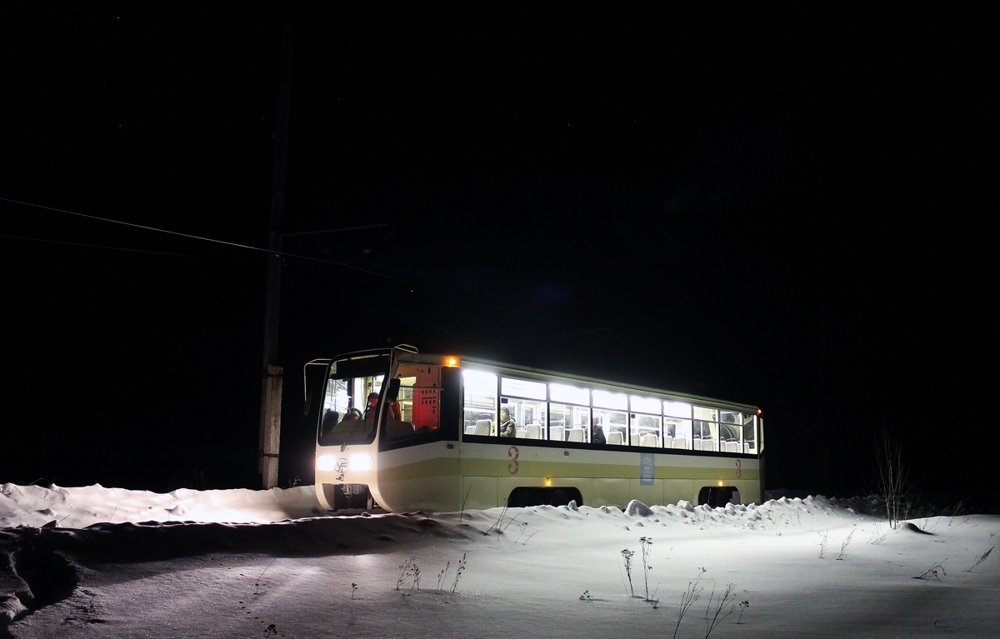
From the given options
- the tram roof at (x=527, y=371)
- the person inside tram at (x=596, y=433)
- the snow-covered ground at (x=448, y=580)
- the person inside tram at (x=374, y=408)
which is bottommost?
the snow-covered ground at (x=448, y=580)

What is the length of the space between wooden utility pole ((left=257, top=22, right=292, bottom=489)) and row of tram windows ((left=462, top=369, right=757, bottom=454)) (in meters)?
4.46

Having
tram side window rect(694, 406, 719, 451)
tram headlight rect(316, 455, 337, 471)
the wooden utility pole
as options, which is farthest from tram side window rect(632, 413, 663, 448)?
the wooden utility pole

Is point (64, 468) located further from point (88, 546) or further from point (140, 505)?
point (88, 546)

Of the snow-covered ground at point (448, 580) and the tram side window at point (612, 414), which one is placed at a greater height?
the tram side window at point (612, 414)

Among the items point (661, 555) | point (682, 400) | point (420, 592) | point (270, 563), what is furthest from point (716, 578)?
point (682, 400)

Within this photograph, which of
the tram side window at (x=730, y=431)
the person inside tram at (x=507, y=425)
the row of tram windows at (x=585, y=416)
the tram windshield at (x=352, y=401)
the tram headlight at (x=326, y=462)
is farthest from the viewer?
the tram side window at (x=730, y=431)

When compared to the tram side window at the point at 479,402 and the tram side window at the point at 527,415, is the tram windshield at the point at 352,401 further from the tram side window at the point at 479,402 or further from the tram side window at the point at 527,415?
the tram side window at the point at 527,415

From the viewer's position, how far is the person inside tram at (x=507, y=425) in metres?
15.0

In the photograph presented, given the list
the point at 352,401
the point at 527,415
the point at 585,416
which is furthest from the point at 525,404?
the point at 352,401

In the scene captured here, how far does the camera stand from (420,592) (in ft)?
24.1

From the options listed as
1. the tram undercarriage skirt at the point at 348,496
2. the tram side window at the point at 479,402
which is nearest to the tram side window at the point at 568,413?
the tram side window at the point at 479,402

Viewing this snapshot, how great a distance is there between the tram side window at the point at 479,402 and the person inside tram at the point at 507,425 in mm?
191

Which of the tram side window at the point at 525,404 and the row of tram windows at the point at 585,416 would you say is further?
the tram side window at the point at 525,404

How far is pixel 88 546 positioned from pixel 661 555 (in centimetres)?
707
